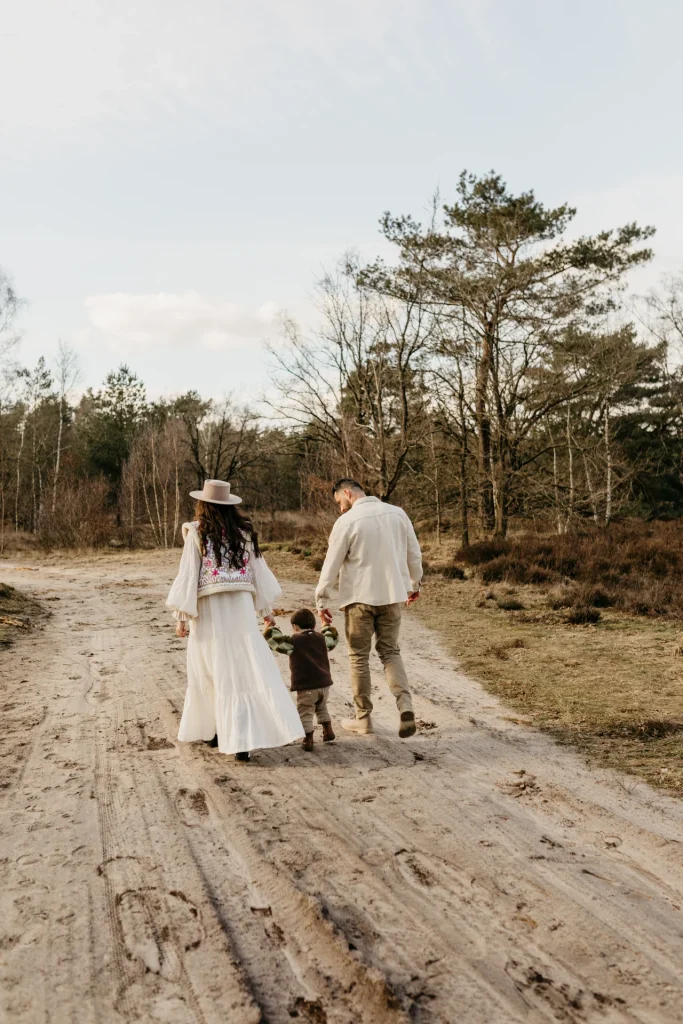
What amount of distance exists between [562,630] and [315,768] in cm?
690

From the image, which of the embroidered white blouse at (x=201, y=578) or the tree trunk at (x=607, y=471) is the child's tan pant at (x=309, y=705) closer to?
the embroidered white blouse at (x=201, y=578)

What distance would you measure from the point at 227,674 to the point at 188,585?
27.7 inches

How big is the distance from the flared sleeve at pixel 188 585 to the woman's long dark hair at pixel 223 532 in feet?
0.26

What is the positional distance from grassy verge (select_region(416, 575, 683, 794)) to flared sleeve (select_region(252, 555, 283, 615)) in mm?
2605

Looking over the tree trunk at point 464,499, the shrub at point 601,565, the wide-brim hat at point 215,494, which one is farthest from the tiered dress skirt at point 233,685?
the tree trunk at point 464,499

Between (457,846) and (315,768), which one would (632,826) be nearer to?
(457,846)

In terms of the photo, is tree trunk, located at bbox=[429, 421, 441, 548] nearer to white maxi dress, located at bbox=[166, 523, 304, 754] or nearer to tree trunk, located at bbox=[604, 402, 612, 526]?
tree trunk, located at bbox=[604, 402, 612, 526]

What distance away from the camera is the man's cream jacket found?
5.96 meters

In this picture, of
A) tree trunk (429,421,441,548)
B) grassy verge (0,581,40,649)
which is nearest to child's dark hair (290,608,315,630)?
grassy verge (0,581,40,649)

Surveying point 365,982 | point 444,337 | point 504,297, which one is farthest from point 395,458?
point 365,982

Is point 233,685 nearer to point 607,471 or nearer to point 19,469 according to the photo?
point 607,471

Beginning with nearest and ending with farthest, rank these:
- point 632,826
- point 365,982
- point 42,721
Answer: point 365,982 < point 632,826 < point 42,721

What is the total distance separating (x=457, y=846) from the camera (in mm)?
3945

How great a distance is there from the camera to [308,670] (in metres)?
5.69
